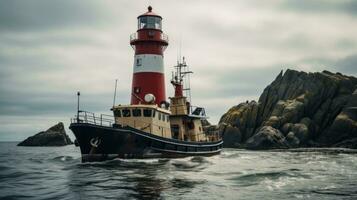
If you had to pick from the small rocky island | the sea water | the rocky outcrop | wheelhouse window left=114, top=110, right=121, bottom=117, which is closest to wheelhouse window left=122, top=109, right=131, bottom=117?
wheelhouse window left=114, top=110, right=121, bottom=117

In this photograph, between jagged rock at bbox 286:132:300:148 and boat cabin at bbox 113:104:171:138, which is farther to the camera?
jagged rock at bbox 286:132:300:148

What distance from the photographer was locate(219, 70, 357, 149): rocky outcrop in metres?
62.9

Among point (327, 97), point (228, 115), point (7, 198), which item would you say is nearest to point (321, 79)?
point (327, 97)

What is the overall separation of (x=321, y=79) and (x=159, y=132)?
49.1 m

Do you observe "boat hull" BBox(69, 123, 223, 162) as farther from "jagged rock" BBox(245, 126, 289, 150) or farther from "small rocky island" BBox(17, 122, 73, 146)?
"small rocky island" BBox(17, 122, 73, 146)

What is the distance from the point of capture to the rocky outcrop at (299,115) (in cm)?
6288

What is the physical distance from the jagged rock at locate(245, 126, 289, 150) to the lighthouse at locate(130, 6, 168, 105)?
87.9 ft

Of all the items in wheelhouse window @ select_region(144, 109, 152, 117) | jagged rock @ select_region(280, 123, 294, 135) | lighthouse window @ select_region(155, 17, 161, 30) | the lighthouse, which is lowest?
jagged rock @ select_region(280, 123, 294, 135)

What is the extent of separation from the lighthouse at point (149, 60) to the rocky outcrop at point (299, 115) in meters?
27.8

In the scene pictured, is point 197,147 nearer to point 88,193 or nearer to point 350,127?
point 88,193

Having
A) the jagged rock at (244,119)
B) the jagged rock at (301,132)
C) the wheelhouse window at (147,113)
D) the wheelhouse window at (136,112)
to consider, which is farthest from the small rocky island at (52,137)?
the wheelhouse window at (147,113)

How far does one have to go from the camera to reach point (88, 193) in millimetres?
15617

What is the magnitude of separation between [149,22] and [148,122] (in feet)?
39.8

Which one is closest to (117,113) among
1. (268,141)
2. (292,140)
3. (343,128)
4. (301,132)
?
(268,141)
